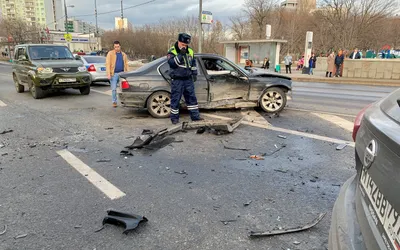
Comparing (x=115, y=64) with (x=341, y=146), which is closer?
(x=341, y=146)

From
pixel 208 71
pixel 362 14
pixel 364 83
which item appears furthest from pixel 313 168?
pixel 362 14

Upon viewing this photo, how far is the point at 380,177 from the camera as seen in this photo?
1382 mm

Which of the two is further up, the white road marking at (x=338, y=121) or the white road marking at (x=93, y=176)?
the white road marking at (x=338, y=121)

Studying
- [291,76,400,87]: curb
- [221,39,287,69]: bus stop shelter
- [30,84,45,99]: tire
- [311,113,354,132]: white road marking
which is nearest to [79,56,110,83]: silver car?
[30,84,45,99]: tire

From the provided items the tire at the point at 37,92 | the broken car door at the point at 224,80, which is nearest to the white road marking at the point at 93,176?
the broken car door at the point at 224,80

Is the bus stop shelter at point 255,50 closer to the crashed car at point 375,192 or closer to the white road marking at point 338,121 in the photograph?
the white road marking at point 338,121

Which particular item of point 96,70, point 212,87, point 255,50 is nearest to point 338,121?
point 212,87

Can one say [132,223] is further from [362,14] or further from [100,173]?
[362,14]

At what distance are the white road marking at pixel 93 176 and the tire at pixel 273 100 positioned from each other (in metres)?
4.99

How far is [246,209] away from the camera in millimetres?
3291

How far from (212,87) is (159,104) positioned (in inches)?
54.3

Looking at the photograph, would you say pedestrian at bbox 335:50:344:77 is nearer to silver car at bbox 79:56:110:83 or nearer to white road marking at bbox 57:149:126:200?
silver car at bbox 79:56:110:83

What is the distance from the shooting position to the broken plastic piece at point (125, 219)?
2.93 metres

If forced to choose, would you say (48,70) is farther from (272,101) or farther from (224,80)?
(272,101)
